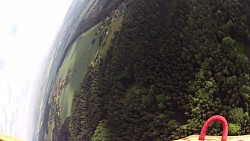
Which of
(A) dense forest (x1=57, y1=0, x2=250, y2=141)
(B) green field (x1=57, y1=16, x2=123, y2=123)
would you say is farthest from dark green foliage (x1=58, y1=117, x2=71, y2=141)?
(B) green field (x1=57, y1=16, x2=123, y2=123)

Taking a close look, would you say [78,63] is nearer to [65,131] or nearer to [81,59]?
[81,59]

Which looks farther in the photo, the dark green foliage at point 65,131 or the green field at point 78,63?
the green field at point 78,63

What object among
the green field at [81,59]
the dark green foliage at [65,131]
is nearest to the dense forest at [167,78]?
the dark green foliage at [65,131]

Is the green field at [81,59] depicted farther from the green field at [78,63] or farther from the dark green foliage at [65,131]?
the dark green foliage at [65,131]

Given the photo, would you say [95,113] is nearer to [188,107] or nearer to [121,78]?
[121,78]

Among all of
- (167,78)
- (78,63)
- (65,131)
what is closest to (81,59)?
(78,63)

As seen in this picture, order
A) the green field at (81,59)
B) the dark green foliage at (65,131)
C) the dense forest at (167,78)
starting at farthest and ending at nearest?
the green field at (81,59), the dark green foliage at (65,131), the dense forest at (167,78)

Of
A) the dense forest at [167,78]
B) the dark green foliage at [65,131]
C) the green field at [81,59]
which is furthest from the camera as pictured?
the green field at [81,59]
